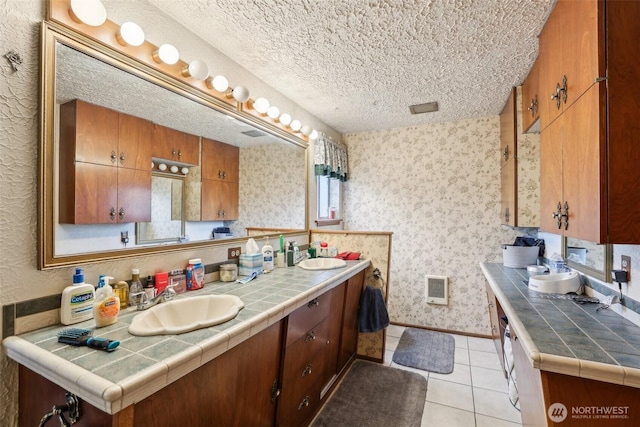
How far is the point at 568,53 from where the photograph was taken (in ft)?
4.21

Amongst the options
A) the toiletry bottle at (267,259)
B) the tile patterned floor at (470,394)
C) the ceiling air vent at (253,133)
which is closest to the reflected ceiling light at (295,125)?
the ceiling air vent at (253,133)

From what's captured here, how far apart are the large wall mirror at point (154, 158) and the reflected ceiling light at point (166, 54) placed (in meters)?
0.08

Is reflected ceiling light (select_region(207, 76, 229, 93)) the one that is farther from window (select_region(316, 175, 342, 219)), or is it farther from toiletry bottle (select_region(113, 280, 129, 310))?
window (select_region(316, 175, 342, 219))

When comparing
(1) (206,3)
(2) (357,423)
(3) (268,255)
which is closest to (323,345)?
(2) (357,423)

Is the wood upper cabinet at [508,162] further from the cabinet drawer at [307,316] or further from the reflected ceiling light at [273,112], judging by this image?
the reflected ceiling light at [273,112]

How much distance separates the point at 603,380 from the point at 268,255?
1.71 metres

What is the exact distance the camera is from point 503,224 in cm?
298

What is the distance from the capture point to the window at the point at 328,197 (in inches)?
127

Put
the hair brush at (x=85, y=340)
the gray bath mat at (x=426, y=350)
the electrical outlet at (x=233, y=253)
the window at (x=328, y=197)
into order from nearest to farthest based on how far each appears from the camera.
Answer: the hair brush at (x=85, y=340), the electrical outlet at (x=233, y=253), the gray bath mat at (x=426, y=350), the window at (x=328, y=197)

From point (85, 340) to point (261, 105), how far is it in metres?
1.71

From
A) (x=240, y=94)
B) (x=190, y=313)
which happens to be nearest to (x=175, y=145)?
(x=240, y=94)

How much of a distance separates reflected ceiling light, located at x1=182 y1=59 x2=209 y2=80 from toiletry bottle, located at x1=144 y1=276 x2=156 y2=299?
1.07 metres

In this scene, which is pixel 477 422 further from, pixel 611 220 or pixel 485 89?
pixel 485 89

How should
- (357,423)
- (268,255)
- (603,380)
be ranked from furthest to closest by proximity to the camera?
(268,255) < (357,423) < (603,380)
